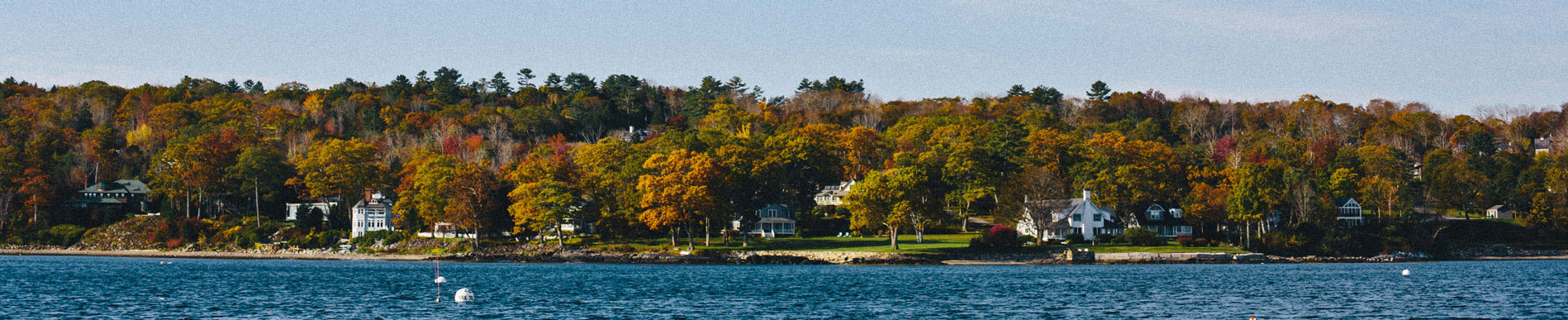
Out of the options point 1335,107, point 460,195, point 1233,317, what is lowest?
point 1233,317

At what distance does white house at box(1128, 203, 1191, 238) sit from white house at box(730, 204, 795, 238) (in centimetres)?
2705

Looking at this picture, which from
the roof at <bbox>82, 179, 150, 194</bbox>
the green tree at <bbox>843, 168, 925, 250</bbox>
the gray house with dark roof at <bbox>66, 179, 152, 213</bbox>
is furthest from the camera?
the roof at <bbox>82, 179, 150, 194</bbox>

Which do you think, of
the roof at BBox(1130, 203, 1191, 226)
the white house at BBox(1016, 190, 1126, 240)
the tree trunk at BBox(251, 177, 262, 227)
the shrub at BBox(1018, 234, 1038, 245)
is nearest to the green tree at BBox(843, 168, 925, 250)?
the shrub at BBox(1018, 234, 1038, 245)

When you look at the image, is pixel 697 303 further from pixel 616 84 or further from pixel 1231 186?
pixel 616 84

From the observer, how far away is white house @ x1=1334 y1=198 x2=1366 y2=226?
315 ft

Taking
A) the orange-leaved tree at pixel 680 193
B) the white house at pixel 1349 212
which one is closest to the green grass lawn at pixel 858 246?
the orange-leaved tree at pixel 680 193

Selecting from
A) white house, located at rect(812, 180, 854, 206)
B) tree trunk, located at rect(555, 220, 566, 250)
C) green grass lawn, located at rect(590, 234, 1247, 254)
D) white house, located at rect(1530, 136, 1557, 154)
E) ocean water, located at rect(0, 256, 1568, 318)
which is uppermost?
white house, located at rect(1530, 136, 1557, 154)

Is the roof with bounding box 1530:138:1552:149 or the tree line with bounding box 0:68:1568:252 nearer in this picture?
the tree line with bounding box 0:68:1568:252

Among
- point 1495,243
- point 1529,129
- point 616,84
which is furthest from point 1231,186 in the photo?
point 616,84

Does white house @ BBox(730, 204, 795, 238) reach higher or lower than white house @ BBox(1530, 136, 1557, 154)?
lower

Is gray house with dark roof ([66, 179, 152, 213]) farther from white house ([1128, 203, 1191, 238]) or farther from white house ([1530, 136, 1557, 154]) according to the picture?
white house ([1530, 136, 1557, 154])

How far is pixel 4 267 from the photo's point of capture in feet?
219

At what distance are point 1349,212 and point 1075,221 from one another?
25188mm

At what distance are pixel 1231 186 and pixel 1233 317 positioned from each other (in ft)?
197
